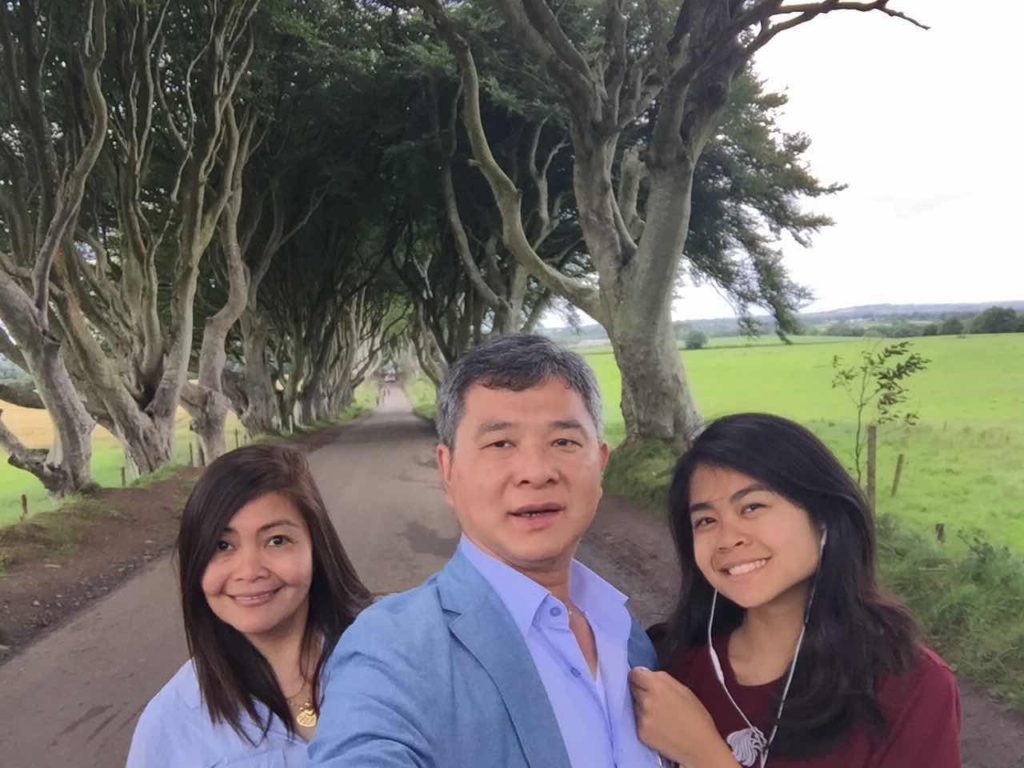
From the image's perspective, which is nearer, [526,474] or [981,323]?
[526,474]

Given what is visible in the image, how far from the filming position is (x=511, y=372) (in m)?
1.75

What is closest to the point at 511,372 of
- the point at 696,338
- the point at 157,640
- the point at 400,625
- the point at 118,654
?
the point at 400,625

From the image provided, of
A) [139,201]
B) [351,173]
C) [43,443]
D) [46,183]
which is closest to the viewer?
[46,183]

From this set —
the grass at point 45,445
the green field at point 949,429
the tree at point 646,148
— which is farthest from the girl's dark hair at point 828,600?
the grass at point 45,445

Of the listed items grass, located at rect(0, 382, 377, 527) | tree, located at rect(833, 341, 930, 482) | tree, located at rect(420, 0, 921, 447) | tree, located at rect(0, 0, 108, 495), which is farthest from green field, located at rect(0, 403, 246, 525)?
tree, located at rect(833, 341, 930, 482)

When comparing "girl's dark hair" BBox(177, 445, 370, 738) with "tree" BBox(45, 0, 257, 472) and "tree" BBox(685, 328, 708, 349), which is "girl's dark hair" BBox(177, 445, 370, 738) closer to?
"tree" BBox(45, 0, 257, 472)

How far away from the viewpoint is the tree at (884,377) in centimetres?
761

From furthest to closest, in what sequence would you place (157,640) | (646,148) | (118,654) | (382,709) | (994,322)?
(994,322) < (646,148) < (157,640) < (118,654) < (382,709)

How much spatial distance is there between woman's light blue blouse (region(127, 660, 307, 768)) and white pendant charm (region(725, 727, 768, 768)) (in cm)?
105

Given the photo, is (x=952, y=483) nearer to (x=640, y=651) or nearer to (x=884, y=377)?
(x=884, y=377)

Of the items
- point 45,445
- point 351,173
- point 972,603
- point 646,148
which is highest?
point 351,173

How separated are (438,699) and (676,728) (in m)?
0.54

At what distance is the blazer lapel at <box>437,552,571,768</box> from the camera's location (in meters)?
1.44

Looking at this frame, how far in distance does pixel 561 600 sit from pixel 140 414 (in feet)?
41.2
